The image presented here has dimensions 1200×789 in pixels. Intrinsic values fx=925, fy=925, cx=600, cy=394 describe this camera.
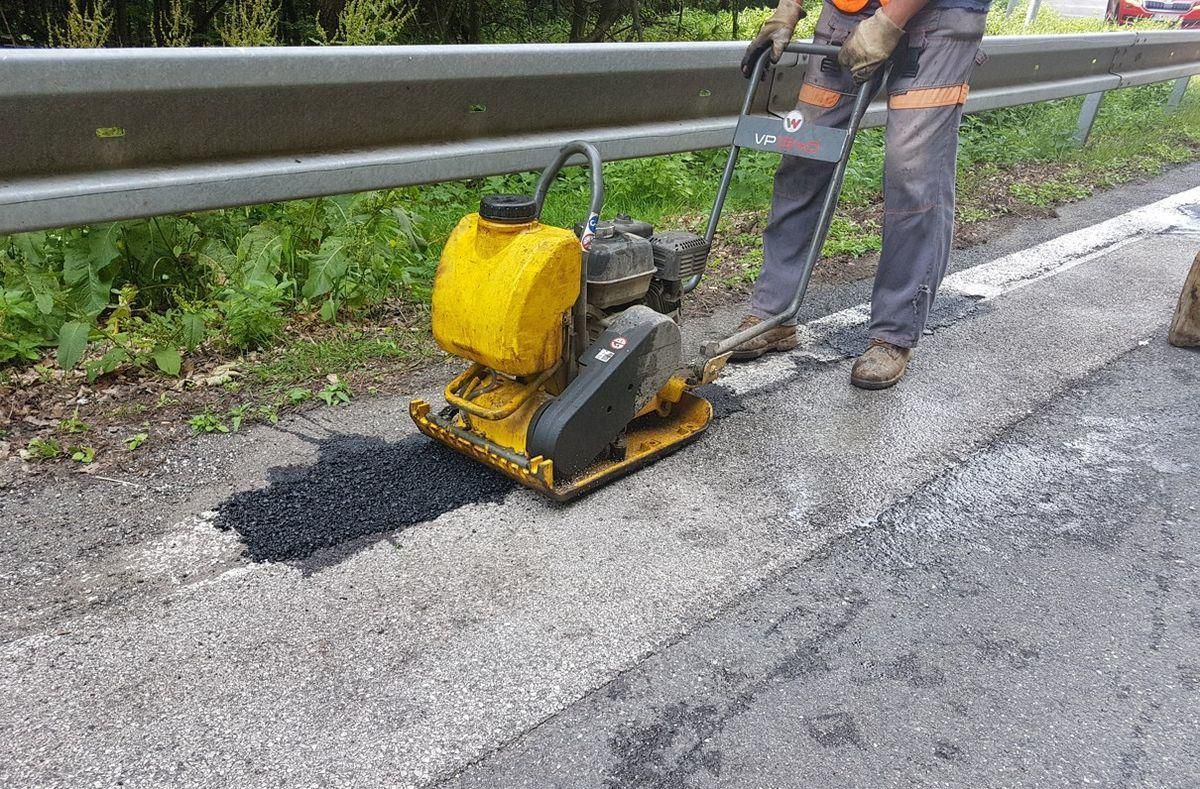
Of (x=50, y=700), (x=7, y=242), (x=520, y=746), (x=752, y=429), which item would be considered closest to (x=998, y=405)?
(x=752, y=429)

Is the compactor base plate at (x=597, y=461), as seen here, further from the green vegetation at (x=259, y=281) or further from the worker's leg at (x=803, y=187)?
the worker's leg at (x=803, y=187)

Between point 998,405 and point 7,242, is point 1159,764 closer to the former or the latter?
point 998,405

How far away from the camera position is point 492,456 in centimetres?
247

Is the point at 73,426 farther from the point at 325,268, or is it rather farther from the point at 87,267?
the point at 325,268

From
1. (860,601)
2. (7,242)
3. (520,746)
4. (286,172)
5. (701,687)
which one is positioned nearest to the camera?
(520,746)

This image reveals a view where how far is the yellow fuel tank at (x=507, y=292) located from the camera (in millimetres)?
2291

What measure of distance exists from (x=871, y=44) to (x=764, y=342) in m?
1.09

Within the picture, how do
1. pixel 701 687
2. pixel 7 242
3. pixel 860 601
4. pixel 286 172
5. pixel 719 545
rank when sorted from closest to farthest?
pixel 701 687 < pixel 860 601 < pixel 719 545 < pixel 286 172 < pixel 7 242

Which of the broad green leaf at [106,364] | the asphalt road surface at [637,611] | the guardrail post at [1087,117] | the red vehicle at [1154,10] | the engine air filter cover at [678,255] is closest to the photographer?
the asphalt road surface at [637,611]

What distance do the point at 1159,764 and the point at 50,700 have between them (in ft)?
6.75

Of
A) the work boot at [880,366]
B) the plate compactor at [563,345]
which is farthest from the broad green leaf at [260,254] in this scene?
the work boot at [880,366]

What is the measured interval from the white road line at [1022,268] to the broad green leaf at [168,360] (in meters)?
1.82

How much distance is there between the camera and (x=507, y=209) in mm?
2348

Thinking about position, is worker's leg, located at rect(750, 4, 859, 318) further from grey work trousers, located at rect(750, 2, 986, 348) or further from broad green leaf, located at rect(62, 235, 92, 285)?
broad green leaf, located at rect(62, 235, 92, 285)
